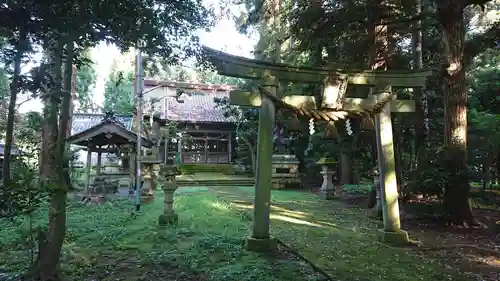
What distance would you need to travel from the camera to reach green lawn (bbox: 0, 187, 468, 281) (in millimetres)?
5059

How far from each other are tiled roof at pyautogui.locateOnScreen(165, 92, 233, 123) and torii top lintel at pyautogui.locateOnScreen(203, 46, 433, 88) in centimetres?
1902

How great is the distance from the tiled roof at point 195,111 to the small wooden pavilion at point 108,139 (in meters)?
11.2

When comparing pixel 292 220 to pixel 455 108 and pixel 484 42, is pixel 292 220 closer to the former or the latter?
pixel 455 108

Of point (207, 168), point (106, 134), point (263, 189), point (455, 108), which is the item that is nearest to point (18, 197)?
point (263, 189)

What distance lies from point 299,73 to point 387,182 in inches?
102

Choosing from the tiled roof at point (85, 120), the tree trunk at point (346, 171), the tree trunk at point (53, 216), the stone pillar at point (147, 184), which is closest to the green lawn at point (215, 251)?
the tree trunk at point (53, 216)

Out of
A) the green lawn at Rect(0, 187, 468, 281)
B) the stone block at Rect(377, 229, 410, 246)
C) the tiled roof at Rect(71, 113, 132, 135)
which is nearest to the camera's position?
the green lawn at Rect(0, 187, 468, 281)

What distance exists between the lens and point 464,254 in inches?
245

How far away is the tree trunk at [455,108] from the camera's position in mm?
8164

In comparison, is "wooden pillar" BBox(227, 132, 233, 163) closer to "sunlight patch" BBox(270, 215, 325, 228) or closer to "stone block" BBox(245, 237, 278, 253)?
"sunlight patch" BBox(270, 215, 325, 228)

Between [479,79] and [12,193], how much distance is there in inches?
655

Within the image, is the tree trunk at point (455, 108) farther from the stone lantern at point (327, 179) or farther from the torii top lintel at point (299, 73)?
the stone lantern at point (327, 179)

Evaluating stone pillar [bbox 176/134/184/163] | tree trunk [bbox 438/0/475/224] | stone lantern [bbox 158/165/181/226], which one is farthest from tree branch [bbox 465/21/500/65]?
stone pillar [bbox 176/134/184/163]

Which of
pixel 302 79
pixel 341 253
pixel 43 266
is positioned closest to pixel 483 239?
pixel 341 253
